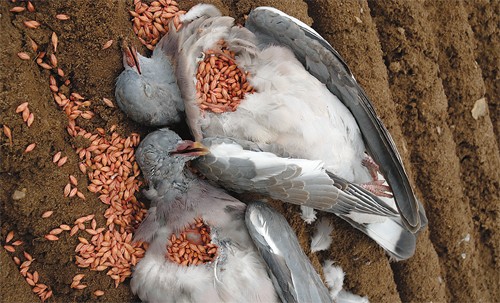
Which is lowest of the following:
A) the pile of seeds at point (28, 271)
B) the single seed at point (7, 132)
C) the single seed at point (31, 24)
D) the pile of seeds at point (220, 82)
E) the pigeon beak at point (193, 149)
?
the pile of seeds at point (28, 271)

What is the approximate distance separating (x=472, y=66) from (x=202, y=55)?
78.2 inches

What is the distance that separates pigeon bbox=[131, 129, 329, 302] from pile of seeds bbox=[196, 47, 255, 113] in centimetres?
26

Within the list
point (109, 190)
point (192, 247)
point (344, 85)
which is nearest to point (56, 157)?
point (109, 190)

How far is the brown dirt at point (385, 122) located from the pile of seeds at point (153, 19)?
73 millimetres

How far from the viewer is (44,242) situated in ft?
7.48

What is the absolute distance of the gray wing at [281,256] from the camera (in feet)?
7.73

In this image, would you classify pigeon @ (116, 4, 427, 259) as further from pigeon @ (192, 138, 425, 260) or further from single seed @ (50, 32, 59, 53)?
single seed @ (50, 32, 59, 53)

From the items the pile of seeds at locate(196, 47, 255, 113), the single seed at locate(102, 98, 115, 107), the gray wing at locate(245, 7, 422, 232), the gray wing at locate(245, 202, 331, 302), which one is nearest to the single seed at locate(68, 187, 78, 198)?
the single seed at locate(102, 98, 115, 107)

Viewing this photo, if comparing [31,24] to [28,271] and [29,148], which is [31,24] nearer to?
[29,148]

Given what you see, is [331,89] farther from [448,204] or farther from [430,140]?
[448,204]

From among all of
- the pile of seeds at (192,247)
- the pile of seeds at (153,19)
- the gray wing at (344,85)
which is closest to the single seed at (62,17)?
the pile of seeds at (153,19)

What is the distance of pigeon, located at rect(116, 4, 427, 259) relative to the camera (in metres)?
2.41

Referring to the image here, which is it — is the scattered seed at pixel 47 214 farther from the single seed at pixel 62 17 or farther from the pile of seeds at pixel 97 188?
the single seed at pixel 62 17

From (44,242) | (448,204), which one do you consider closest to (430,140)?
(448,204)
